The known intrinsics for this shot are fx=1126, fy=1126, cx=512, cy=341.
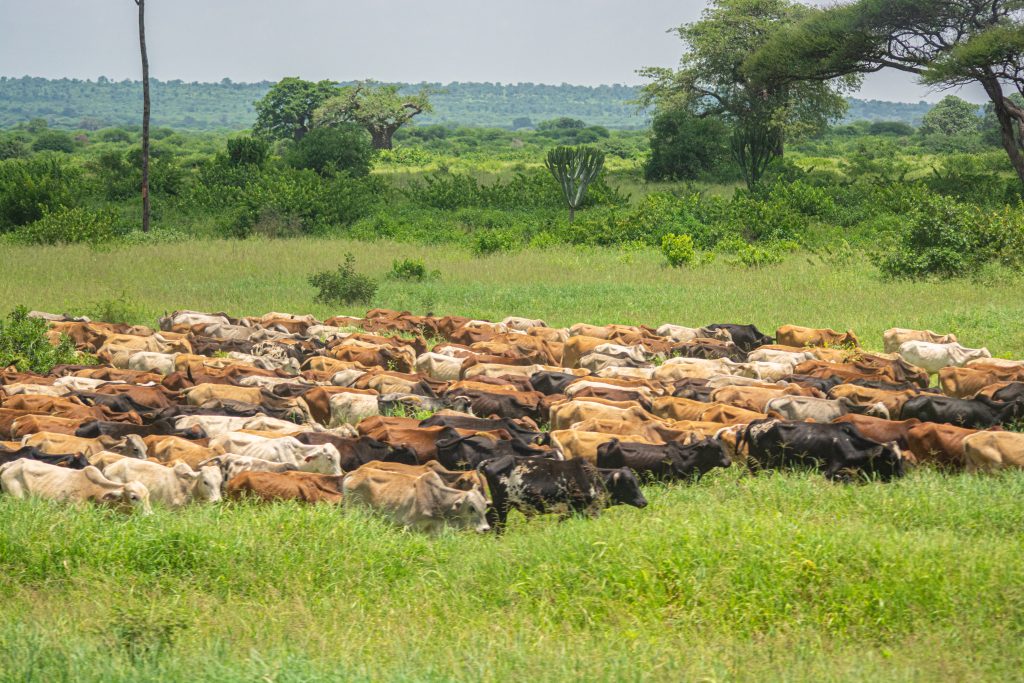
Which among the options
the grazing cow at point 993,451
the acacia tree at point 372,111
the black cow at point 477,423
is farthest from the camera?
the acacia tree at point 372,111

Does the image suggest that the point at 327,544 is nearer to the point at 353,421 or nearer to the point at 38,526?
the point at 38,526

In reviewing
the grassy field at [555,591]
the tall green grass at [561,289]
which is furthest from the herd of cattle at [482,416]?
the tall green grass at [561,289]

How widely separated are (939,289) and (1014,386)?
347 inches

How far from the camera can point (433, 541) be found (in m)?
7.13

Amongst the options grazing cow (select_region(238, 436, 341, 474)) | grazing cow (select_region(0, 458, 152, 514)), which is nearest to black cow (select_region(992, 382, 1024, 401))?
grazing cow (select_region(238, 436, 341, 474))

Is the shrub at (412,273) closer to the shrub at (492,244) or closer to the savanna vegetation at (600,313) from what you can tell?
the savanna vegetation at (600,313)

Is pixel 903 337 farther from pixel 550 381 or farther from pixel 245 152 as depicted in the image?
pixel 245 152

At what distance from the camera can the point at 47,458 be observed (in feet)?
26.2

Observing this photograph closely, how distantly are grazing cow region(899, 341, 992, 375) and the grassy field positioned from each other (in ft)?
15.3

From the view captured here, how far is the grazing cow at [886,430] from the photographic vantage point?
8.67 metres

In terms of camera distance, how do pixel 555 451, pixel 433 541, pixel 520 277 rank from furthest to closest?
1. pixel 520 277
2. pixel 555 451
3. pixel 433 541

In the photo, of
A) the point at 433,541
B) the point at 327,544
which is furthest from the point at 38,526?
the point at 433,541

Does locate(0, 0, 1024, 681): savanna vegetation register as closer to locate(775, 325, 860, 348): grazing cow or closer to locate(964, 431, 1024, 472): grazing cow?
locate(964, 431, 1024, 472): grazing cow

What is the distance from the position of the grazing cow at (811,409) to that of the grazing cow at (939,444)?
1021 mm
